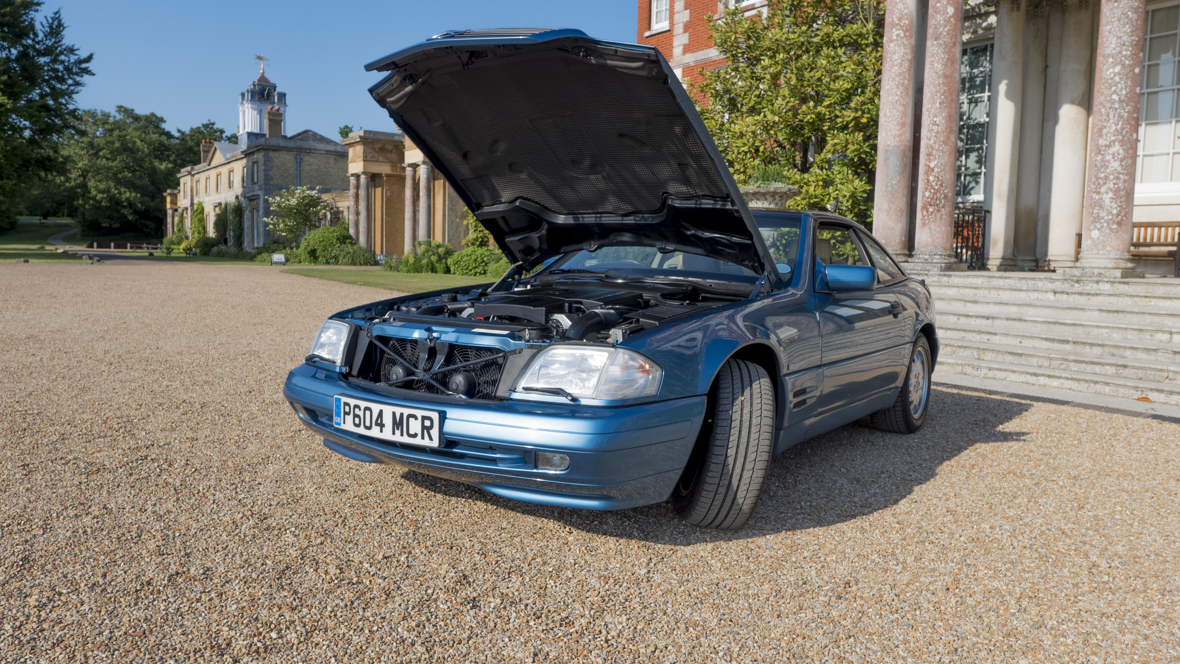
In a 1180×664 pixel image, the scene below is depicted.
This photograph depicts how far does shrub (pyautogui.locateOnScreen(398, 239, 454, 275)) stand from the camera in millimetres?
26344

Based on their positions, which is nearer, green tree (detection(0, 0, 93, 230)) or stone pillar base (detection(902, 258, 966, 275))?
stone pillar base (detection(902, 258, 966, 275))

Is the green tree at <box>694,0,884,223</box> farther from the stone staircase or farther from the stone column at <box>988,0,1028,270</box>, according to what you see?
the stone staircase

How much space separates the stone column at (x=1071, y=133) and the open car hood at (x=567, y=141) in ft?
33.3

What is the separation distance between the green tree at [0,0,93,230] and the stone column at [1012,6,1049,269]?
3399 cm

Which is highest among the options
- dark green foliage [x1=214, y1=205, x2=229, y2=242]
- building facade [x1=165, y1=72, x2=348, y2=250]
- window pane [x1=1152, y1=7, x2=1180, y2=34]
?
building facade [x1=165, y1=72, x2=348, y2=250]

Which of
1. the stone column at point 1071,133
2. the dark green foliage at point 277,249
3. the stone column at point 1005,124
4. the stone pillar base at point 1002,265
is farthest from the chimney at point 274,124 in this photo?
the stone column at point 1071,133

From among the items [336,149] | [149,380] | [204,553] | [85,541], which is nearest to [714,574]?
[204,553]

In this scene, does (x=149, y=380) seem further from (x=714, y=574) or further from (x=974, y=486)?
(x=974, y=486)

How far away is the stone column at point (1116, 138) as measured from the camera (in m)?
8.62

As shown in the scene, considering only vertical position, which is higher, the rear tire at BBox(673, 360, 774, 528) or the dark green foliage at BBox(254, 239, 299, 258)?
the dark green foliage at BBox(254, 239, 299, 258)

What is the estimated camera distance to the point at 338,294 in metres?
16.0

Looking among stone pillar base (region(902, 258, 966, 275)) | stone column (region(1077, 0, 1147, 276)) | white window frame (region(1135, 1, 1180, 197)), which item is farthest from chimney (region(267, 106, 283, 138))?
stone column (region(1077, 0, 1147, 276))

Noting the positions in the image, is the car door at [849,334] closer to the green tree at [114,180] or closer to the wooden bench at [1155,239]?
the wooden bench at [1155,239]

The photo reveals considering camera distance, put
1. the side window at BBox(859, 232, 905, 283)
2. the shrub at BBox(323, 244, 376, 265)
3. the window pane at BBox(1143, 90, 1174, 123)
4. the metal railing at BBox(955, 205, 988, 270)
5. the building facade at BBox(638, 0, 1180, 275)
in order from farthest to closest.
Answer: the shrub at BBox(323, 244, 376, 265)
the metal railing at BBox(955, 205, 988, 270)
the window pane at BBox(1143, 90, 1174, 123)
the building facade at BBox(638, 0, 1180, 275)
the side window at BBox(859, 232, 905, 283)
